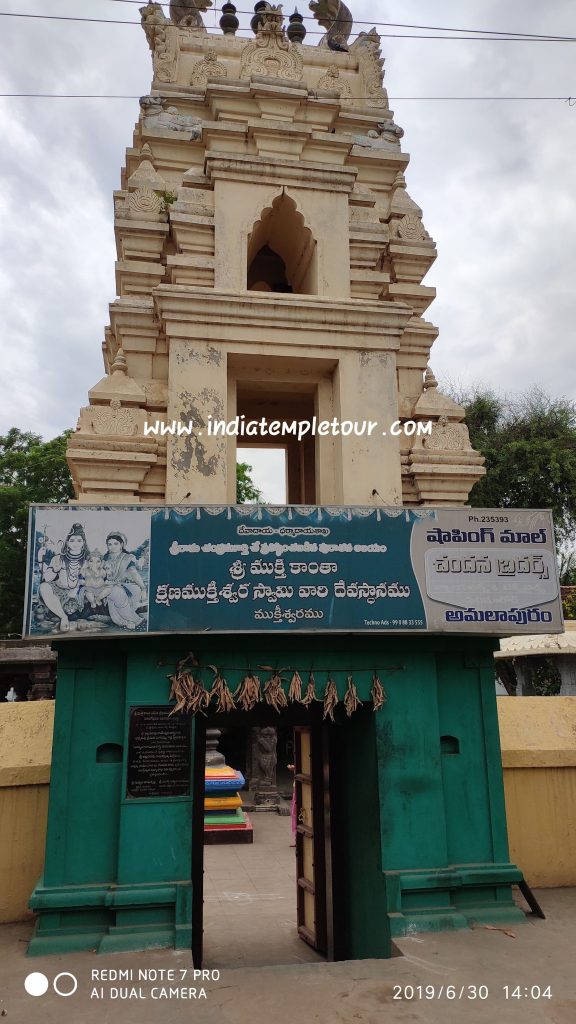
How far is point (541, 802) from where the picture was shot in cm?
730

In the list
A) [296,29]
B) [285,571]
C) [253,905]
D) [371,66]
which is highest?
[296,29]

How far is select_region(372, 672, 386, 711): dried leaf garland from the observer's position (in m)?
6.36

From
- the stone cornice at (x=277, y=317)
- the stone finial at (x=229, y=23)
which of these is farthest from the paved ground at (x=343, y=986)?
the stone finial at (x=229, y=23)

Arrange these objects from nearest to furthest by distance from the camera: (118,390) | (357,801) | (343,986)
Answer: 1. (343,986)
2. (357,801)
3. (118,390)

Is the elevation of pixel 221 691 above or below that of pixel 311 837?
above

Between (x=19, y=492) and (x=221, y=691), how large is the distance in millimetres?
19829

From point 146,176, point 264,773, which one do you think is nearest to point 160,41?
point 146,176

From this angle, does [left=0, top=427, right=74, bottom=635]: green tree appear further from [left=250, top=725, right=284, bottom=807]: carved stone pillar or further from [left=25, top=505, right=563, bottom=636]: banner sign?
[left=25, top=505, right=563, bottom=636]: banner sign

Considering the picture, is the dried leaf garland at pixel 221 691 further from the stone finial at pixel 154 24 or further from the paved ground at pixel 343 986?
the stone finial at pixel 154 24

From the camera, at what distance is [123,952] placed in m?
5.45

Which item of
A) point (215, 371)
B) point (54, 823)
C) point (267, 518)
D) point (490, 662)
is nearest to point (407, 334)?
point (215, 371)

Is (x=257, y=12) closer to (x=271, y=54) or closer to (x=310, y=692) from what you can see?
(x=271, y=54)

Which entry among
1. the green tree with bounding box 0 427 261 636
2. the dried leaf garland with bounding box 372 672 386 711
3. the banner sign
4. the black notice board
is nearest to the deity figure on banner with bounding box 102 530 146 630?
the banner sign

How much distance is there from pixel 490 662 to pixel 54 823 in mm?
4148
